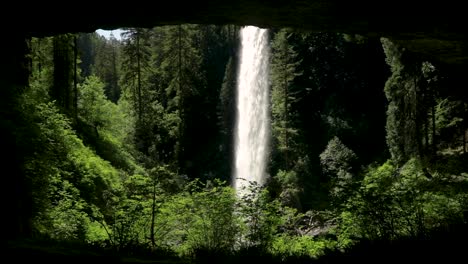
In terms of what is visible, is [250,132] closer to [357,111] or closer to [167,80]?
[357,111]

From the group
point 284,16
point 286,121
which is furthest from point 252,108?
point 284,16

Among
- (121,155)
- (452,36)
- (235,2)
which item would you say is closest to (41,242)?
(235,2)

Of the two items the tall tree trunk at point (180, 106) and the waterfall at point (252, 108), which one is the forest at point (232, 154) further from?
the waterfall at point (252, 108)

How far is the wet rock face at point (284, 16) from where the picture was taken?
260 inches

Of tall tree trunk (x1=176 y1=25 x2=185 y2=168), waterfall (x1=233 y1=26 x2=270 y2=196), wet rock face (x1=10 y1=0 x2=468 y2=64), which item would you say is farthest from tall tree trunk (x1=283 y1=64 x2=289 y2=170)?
wet rock face (x1=10 y1=0 x2=468 y2=64)

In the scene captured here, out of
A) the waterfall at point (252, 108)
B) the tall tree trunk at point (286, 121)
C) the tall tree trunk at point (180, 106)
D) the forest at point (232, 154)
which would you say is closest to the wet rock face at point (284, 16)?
the forest at point (232, 154)

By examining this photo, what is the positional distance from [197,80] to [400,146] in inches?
1045

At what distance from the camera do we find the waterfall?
124 ft

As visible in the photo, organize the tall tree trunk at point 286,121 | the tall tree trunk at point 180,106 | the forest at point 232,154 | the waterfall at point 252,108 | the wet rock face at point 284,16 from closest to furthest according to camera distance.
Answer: the wet rock face at point 284,16 < the forest at point 232,154 < the tall tree trunk at point 286,121 < the waterfall at point 252,108 < the tall tree trunk at point 180,106

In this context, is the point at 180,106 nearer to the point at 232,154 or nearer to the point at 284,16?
the point at 232,154

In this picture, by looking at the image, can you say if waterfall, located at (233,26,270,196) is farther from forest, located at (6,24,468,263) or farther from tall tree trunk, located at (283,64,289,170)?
tall tree trunk, located at (283,64,289,170)

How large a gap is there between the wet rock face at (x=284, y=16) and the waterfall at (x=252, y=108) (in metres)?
28.7

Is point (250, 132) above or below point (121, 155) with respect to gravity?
above

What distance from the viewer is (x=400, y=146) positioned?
23734mm
